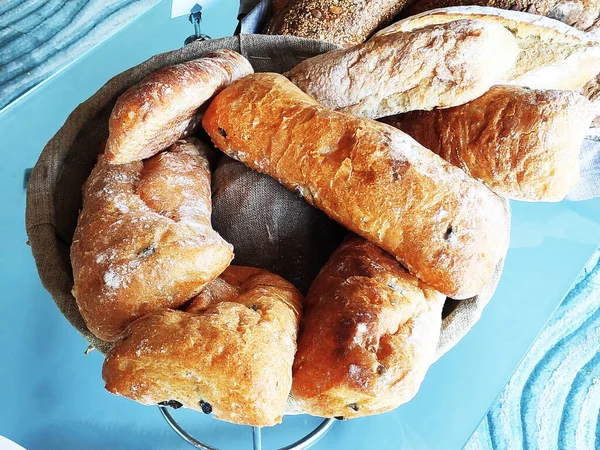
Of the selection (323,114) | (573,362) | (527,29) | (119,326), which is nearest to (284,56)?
(323,114)

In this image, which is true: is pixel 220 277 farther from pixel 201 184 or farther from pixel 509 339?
pixel 509 339

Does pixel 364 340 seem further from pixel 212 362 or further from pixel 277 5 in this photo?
pixel 277 5

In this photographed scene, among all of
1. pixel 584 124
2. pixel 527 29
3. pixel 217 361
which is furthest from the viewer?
pixel 527 29

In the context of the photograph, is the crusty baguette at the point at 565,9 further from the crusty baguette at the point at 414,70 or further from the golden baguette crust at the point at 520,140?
the golden baguette crust at the point at 520,140


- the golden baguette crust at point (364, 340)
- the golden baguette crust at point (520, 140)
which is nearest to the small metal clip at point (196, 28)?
the golden baguette crust at point (520, 140)

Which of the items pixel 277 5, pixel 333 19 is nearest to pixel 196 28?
pixel 277 5

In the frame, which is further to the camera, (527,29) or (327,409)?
(527,29)
